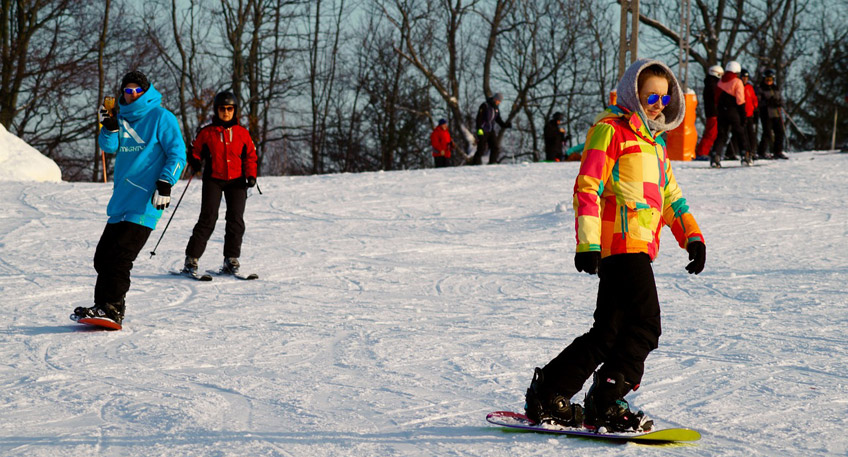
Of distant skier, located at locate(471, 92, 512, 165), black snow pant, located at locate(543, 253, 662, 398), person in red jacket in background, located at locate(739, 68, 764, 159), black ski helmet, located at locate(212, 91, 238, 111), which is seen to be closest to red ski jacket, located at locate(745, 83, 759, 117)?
person in red jacket in background, located at locate(739, 68, 764, 159)

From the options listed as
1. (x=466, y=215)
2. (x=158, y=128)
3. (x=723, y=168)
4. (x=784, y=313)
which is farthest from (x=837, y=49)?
(x=158, y=128)

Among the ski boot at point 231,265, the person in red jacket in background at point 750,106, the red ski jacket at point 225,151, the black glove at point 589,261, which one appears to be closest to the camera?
the black glove at point 589,261

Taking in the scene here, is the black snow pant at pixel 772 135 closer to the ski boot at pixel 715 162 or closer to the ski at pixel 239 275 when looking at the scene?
the ski boot at pixel 715 162

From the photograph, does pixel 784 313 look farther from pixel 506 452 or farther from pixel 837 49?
pixel 837 49

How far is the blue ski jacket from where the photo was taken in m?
5.20

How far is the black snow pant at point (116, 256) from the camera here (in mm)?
5160

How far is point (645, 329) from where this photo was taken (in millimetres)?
3055

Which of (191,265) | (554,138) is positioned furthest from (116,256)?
→ (554,138)

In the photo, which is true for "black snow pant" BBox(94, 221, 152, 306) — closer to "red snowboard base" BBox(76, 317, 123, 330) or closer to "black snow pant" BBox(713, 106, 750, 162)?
"red snowboard base" BBox(76, 317, 123, 330)

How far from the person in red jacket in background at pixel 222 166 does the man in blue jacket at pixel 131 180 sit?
1.77 metres

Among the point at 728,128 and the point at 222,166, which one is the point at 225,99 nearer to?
the point at 222,166

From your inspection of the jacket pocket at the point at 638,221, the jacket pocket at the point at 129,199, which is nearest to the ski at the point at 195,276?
the jacket pocket at the point at 129,199

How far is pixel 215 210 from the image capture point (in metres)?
7.41

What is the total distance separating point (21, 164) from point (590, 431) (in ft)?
47.1
